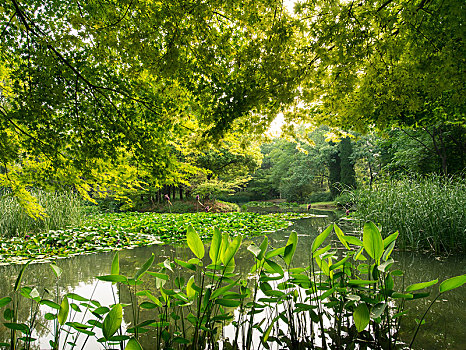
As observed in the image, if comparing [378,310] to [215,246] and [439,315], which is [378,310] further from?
[439,315]

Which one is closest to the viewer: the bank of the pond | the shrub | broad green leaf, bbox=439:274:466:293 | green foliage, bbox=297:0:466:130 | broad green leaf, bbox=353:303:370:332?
broad green leaf, bbox=439:274:466:293

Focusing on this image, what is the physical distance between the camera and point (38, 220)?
6418mm

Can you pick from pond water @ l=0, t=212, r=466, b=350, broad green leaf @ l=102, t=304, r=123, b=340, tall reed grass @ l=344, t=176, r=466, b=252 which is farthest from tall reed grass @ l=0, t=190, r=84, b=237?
tall reed grass @ l=344, t=176, r=466, b=252

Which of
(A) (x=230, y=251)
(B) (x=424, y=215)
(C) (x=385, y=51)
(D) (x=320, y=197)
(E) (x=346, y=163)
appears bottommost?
(D) (x=320, y=197)

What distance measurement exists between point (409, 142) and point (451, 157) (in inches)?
68.4

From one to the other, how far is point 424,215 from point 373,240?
14.5 feet

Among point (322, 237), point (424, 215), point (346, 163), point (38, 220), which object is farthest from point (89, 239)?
point (346, 163)

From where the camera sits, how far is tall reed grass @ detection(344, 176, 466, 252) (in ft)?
14.8

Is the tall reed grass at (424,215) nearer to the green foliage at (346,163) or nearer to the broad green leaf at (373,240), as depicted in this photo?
the broad green leaf at (373,240)

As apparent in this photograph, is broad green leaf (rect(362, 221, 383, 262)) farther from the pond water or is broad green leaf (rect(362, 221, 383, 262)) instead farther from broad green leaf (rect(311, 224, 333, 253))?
the pond water

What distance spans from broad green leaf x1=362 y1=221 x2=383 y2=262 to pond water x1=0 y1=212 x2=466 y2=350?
3.44ft

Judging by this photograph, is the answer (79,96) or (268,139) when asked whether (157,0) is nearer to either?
(79,96)

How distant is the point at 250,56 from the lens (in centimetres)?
294

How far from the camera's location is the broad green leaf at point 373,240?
1.26 metres
